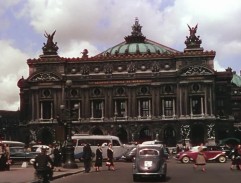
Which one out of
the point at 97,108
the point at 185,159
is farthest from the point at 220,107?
the point at 185,159

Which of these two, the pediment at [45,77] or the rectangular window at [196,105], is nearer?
the rectangular window at [196,105]

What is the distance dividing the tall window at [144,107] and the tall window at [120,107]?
3.20m

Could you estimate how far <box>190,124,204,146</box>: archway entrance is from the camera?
344ft

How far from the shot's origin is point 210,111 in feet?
343

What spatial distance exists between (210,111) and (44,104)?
3330 centimetres

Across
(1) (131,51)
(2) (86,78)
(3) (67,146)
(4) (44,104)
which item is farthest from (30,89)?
(3) (67,146)

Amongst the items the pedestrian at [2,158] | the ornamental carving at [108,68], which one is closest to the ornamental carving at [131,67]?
the ornamental carving at [108,68]

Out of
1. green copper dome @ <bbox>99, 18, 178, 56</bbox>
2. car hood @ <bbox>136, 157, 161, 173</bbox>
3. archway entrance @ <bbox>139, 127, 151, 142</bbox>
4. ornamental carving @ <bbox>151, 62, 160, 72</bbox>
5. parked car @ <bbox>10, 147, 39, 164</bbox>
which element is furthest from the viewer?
green copper dome @ <bbox>99, 18, 178, 56</bbox>

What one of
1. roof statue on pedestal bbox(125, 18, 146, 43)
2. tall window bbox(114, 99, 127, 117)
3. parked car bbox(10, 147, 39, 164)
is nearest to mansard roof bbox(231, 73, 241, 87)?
roof statue on pedestal bbox(125, 18, 146, 43)

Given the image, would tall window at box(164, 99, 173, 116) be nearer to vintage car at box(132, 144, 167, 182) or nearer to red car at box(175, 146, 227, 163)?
red car at box(175, 146, 227, 163)

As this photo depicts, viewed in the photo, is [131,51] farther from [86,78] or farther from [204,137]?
[204,137]

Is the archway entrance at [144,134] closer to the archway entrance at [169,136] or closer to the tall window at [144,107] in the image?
the tall window at [144,107]

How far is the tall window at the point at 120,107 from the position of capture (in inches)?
4274

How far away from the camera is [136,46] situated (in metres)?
128
